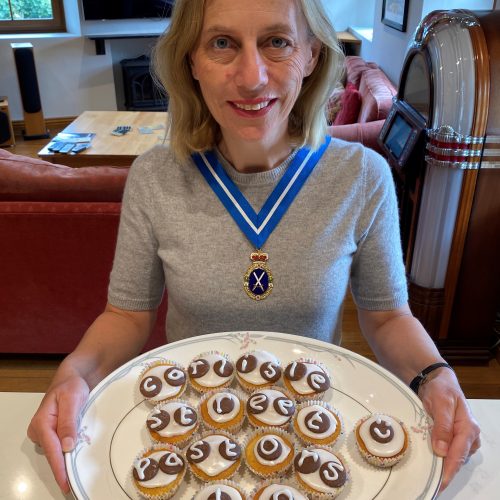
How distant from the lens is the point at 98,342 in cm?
107

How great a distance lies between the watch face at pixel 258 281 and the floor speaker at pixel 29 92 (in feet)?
17.9

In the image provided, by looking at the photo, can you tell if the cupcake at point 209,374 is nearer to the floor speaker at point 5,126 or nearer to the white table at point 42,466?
the white table at point 42,466

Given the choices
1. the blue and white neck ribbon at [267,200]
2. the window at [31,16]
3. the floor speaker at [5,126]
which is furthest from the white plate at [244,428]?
the window at [31,16]

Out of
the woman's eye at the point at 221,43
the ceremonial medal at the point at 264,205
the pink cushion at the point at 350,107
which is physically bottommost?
the pink cushion at the point at 350,107

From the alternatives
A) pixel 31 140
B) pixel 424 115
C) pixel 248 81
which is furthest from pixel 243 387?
pixel 31 140

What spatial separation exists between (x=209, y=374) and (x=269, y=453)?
194 millimetres

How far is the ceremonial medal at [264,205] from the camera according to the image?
3.63 ft

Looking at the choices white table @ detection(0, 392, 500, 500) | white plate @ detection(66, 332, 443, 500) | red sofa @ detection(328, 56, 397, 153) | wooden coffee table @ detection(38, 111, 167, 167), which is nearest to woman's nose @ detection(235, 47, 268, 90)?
white plate @ detection(66, 332, 443, 500)

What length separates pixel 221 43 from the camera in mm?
1005

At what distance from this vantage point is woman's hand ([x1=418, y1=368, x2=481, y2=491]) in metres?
0.81

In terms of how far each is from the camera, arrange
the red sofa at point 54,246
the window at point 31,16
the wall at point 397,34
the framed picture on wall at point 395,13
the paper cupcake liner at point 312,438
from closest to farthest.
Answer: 1. the paper cupcake liner at point 312,438
2. the red sofa at point 54,246
3. the wall at point 397,34
4. the framed picture on wall at point 395,13
5. the window at point 31,16

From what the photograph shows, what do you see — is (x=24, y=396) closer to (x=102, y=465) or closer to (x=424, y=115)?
(x=102, y=465)

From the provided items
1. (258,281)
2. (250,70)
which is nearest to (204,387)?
(258,281)

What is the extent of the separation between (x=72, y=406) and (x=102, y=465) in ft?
0.36
